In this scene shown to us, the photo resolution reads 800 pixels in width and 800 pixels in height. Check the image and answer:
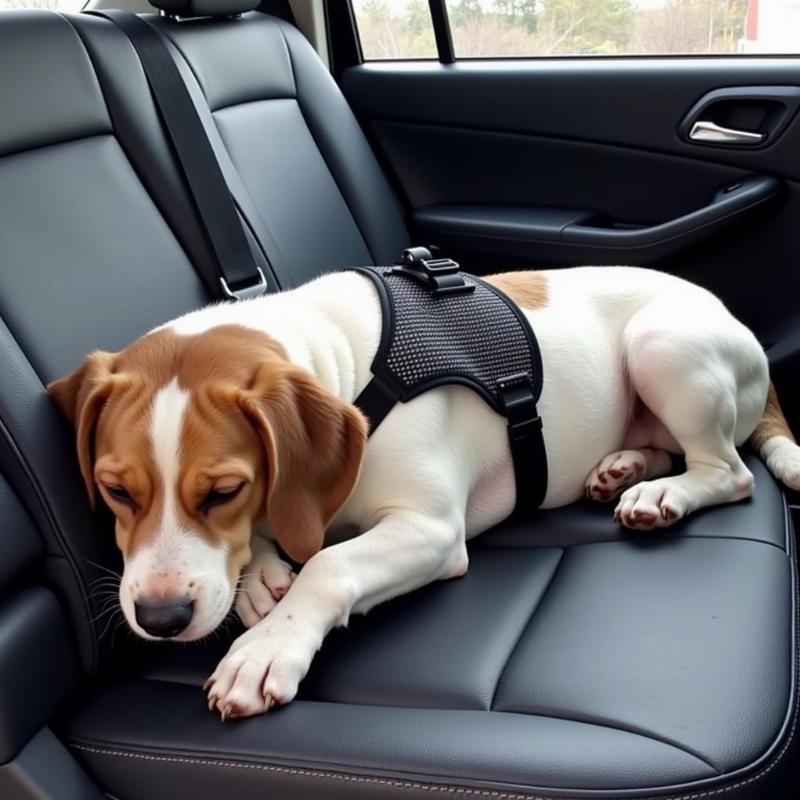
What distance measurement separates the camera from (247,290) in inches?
89.7

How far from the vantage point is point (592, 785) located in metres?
1.33

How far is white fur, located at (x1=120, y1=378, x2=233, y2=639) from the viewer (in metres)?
1.53

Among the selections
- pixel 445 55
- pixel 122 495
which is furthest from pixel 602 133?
pixel 122 495

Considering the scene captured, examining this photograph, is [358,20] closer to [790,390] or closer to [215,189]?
[215,189]

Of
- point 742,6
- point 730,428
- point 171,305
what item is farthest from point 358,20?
point 730,428

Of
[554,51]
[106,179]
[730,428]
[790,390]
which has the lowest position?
[790,390]

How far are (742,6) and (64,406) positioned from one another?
215 cm

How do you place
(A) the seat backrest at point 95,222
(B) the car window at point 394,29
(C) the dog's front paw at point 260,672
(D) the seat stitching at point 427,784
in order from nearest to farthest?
(D) the seat stitching at point 427,784, (C) the dog's front paw at point 260,672, (A) the seat backrest at point 95,222, (B) the car window at point 394,29

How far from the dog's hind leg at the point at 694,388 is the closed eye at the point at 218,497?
742 millimetres

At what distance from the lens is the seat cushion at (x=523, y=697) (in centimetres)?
138

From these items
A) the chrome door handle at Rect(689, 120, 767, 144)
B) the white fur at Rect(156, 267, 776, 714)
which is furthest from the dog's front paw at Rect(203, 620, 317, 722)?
the chrome door handle at Rect(689, 120, 767, 144)

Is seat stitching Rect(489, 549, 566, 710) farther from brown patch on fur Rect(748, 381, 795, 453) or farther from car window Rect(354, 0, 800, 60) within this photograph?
car window Rect(354, 0, 800, 60)

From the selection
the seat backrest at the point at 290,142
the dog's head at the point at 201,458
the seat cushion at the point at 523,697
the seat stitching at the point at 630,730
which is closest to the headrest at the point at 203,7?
the seat backrest at the point at 290,142

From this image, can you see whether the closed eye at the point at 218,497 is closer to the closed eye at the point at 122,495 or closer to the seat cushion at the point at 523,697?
the closed eye at the point at 122,495
